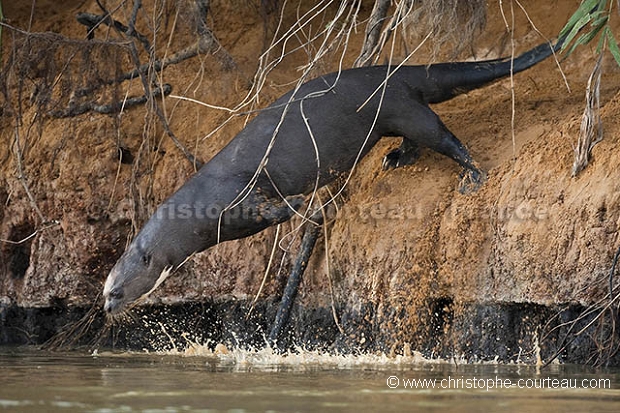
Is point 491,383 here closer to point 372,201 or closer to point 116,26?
point 372,201

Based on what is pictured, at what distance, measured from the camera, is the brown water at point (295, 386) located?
2816 millimetres

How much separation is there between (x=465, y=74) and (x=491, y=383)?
223 centimetres

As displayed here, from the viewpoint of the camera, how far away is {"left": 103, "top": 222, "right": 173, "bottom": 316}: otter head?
16.0 feet

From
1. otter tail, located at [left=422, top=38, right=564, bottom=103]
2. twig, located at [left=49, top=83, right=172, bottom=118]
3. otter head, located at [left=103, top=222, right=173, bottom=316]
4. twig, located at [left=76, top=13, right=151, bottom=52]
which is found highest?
twig, located at [left=76, top=13, right=151, bottom=52]

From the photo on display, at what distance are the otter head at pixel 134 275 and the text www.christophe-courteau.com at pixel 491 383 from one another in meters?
1.55

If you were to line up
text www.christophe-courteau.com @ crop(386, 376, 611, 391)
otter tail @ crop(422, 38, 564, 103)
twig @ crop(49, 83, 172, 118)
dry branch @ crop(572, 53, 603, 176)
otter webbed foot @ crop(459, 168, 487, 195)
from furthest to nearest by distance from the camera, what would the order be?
twig @ crop(49, 83, 172, 118) → otter tail @ crop(422, 38, 564, 103) → otter webbed foot @ crop(459, 168, 487, 195) → dry branch @ crop(572, 53, 603, 176) → text www.christophe-courteau.com @ crop(386, 376, 611, 391)

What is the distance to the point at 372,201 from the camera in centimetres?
541

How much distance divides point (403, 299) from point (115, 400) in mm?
2216

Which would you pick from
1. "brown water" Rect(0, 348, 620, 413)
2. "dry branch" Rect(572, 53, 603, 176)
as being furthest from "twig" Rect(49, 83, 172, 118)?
"dry branch" Rect(572, 53, 603, 176)

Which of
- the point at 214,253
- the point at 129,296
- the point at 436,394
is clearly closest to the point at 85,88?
the point at 214,253

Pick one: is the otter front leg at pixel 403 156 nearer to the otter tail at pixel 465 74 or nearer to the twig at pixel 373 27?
the otter tail at pixel 465 74

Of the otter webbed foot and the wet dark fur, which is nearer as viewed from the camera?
the wet dark fur

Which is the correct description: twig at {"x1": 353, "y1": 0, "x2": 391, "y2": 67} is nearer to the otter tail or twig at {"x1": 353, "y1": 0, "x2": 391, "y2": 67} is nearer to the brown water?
the otter tail

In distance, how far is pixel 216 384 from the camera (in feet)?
11.1
